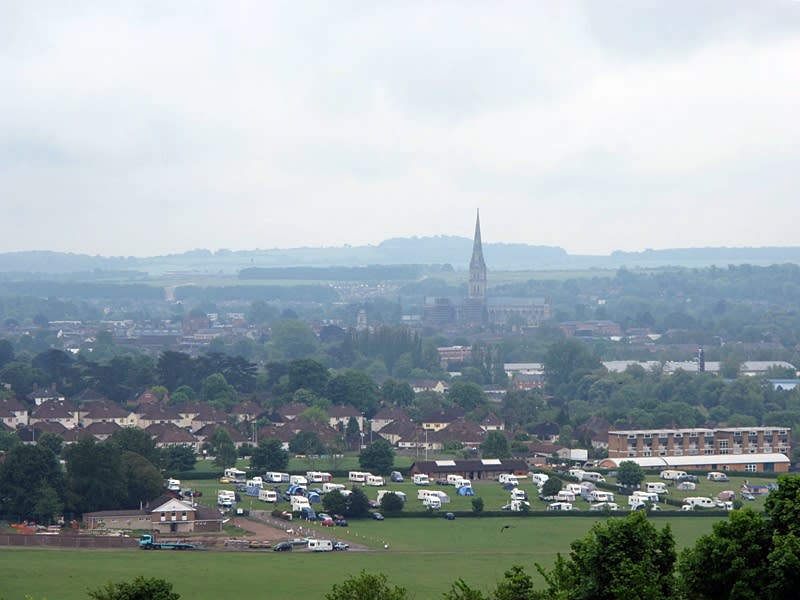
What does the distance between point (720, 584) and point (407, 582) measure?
789 cm

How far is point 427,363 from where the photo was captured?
6016 centimetres

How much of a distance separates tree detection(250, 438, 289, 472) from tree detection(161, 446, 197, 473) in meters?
1.10

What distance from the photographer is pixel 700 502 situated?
25812mm

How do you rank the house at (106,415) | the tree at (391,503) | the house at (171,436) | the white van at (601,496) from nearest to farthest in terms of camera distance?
1. the tree at (391,503)
2. the white van at (601,496)
3. the house at (171,436)
4. the house at (106,415)

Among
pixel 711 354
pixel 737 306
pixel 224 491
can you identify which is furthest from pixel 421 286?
pixel 224 491

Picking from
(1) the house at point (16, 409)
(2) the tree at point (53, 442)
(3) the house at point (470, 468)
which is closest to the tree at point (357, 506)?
(3) the house at point (470, 468)

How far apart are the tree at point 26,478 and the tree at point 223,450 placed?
6097 mm

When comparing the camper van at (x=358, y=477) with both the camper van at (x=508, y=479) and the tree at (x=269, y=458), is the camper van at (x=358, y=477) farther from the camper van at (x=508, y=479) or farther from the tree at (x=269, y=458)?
the camper van at (x=508, y=479)

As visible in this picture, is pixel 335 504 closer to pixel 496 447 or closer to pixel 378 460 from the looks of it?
pixel 378 460

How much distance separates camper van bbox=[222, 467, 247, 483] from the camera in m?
29.4

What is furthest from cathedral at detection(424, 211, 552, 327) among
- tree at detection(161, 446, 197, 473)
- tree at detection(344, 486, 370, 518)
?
tree at detection(344, 486, 370, 518)

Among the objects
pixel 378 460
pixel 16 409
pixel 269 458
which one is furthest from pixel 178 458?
pixel 16 409

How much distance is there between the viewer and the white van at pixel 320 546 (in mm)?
21344

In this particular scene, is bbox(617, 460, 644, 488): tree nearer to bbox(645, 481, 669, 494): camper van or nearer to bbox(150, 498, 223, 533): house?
bbox(645, 481, 669, 494): camper van
